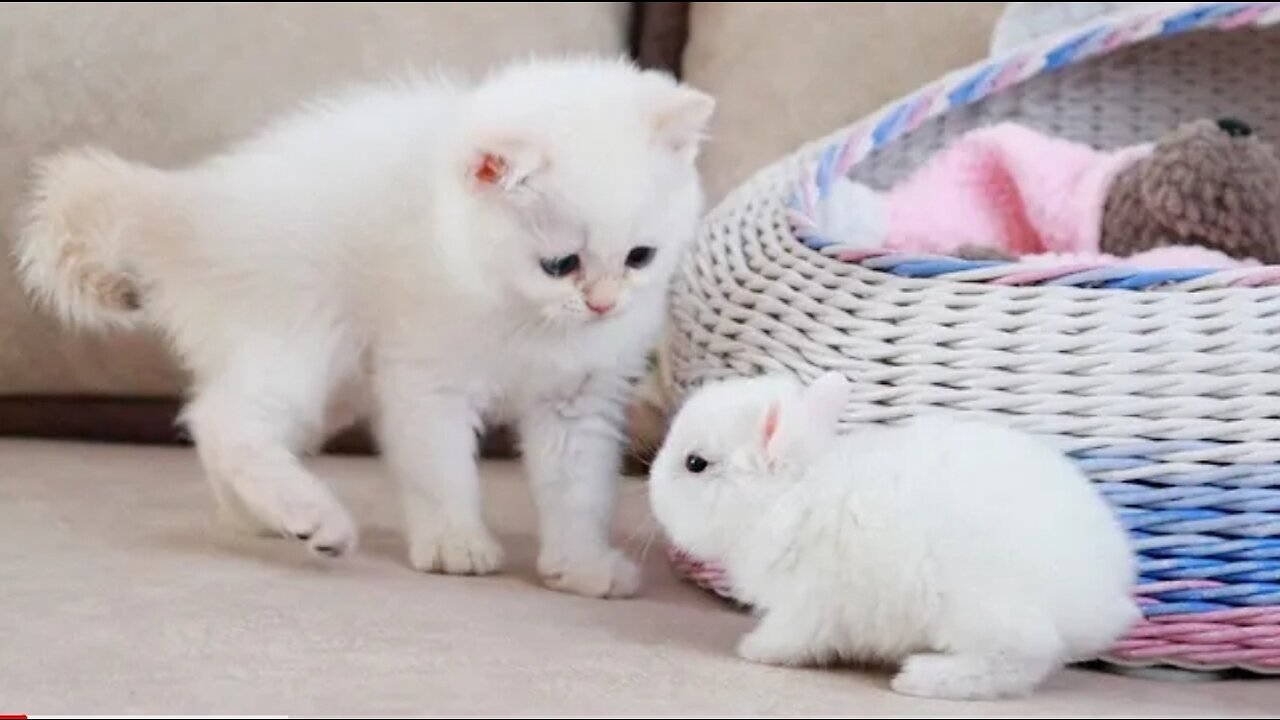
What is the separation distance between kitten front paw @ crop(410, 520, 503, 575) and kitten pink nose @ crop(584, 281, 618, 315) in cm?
26

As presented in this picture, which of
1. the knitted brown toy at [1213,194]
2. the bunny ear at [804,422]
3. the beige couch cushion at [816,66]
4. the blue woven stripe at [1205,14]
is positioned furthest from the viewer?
the beige couch cushion at [816,66]

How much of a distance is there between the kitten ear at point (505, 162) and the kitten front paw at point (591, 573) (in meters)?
0.34

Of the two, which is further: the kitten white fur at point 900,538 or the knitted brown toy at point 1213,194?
the knitted brown toy at point 1213,194

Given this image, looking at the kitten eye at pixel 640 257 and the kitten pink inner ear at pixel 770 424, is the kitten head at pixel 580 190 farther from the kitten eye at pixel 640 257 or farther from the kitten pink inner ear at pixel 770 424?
the kitten pink inner ear at pixel 770 424

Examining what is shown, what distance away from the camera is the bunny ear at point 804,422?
1180mm

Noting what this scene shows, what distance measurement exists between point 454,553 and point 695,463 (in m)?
0.33

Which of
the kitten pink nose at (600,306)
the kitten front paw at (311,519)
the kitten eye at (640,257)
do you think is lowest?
the kitten front paw at (311,519)

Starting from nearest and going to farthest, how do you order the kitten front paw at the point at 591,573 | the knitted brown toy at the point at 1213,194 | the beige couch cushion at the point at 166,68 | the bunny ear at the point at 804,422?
the bunny ear at the point at 804,422, the kitten front paw at the point at 591,573, the knitted brown toy at the point at 1213,194, the beige couch cushion at the point at 166,68

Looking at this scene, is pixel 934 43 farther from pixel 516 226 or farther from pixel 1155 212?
pixel 516 226

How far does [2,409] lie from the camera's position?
1988 mm

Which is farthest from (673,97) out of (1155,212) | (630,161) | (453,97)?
(1155,212)

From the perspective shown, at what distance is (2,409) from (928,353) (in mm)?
1231

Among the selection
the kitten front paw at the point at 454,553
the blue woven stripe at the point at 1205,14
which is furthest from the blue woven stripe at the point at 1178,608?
the blue woven stripe at the point at 1205,14

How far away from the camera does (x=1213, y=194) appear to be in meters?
1.61
